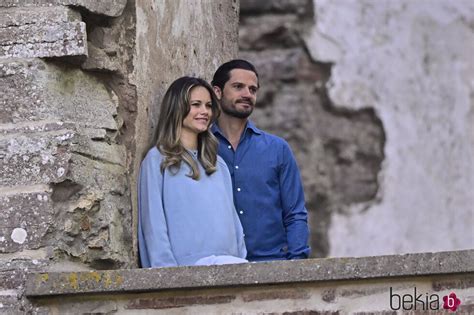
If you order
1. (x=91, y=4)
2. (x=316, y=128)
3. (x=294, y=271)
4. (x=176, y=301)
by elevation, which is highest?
(x=91, y=4)

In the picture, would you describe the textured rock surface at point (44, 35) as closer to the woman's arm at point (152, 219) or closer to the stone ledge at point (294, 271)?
the woman's arm at point (152, 219)

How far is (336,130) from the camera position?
12961 mm

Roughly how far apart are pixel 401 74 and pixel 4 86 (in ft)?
18.3

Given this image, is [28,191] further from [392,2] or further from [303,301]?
[392,2]

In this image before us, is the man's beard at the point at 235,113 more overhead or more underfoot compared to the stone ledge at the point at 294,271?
more overhead

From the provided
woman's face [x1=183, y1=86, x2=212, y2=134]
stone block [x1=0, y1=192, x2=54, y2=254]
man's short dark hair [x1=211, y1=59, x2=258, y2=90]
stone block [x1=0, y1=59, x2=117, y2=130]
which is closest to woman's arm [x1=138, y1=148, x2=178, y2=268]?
woman's face [x1=183, y1=86, x2=212, y2=134]

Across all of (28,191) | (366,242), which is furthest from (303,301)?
(366,242)

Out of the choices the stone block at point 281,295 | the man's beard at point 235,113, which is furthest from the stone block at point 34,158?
the man's beard at point 235,113

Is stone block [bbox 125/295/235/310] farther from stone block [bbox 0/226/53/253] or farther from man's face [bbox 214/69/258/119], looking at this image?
man's face [bbox 214/69/258/119]

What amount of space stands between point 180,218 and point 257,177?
63cm

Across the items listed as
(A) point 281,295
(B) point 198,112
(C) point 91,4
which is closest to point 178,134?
(B) point 198,112

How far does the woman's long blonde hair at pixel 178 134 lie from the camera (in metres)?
7.78

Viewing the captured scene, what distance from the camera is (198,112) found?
26.0ft

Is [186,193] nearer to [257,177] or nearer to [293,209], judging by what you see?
[257,177]
